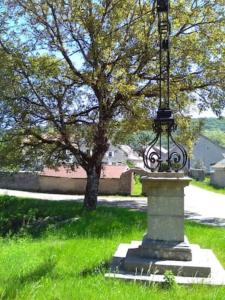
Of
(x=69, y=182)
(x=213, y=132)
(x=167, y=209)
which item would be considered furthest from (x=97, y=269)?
(x=213, y=132)

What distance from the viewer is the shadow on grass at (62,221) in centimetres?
1255

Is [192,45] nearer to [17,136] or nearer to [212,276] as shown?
[17,136]

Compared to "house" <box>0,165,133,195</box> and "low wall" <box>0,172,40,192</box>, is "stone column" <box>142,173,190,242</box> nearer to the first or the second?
"house" <box>0,165,133,195</box>

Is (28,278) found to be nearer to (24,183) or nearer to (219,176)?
(24,183)

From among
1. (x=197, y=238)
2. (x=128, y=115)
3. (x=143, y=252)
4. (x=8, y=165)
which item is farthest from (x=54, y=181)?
(x=143, y=252)

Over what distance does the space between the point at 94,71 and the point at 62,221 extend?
5.56m

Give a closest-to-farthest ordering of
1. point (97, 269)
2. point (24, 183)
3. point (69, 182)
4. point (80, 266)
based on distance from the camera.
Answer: point (97, 269)
point (80, 266)
point (69, 182)
point (24, 183)

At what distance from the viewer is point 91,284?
594 cm

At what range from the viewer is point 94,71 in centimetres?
1692

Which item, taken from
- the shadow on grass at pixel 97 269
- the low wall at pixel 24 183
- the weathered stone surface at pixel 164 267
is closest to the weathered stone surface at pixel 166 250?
the weathered stone surface at pixel 164 267

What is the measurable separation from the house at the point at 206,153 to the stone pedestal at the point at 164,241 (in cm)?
7041

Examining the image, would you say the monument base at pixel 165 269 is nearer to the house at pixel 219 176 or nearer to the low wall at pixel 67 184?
the low wall at pixel 67 184

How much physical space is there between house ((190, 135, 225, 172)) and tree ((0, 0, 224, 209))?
2335 inches

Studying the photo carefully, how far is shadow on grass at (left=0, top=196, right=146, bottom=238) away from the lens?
12.6 meters
